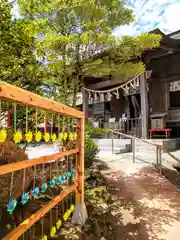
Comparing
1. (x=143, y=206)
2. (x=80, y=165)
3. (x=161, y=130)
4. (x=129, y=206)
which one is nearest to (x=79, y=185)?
(x=80, y=165)

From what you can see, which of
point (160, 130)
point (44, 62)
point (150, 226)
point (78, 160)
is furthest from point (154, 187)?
point (160, 130)

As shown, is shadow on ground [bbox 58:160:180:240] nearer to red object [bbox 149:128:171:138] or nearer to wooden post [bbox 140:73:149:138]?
wooden post [bbox 140:73:149:138]

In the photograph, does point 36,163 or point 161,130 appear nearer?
point 36,163

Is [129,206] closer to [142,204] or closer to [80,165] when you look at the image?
[142,204]

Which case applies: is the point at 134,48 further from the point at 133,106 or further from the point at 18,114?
the point at 133,106

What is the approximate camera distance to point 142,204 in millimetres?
3957

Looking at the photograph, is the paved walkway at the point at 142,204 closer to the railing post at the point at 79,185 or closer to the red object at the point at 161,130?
the railing post at the point at 79,185

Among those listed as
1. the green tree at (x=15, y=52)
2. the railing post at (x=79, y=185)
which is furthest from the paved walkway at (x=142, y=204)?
the green tree at (x=15, y=52)

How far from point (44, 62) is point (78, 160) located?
265 cm

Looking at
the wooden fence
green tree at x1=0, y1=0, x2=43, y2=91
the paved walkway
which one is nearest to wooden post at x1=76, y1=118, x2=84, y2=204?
the wooden fence

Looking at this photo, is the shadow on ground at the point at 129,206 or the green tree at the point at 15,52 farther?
the shadow on ground at the point at 129,206

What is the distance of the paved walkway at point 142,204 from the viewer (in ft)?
9.92

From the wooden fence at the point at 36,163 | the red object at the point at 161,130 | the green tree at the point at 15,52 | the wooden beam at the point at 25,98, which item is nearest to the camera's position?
the wooden beam at the point at 25,98

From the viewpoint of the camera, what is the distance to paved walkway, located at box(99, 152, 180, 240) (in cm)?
302
